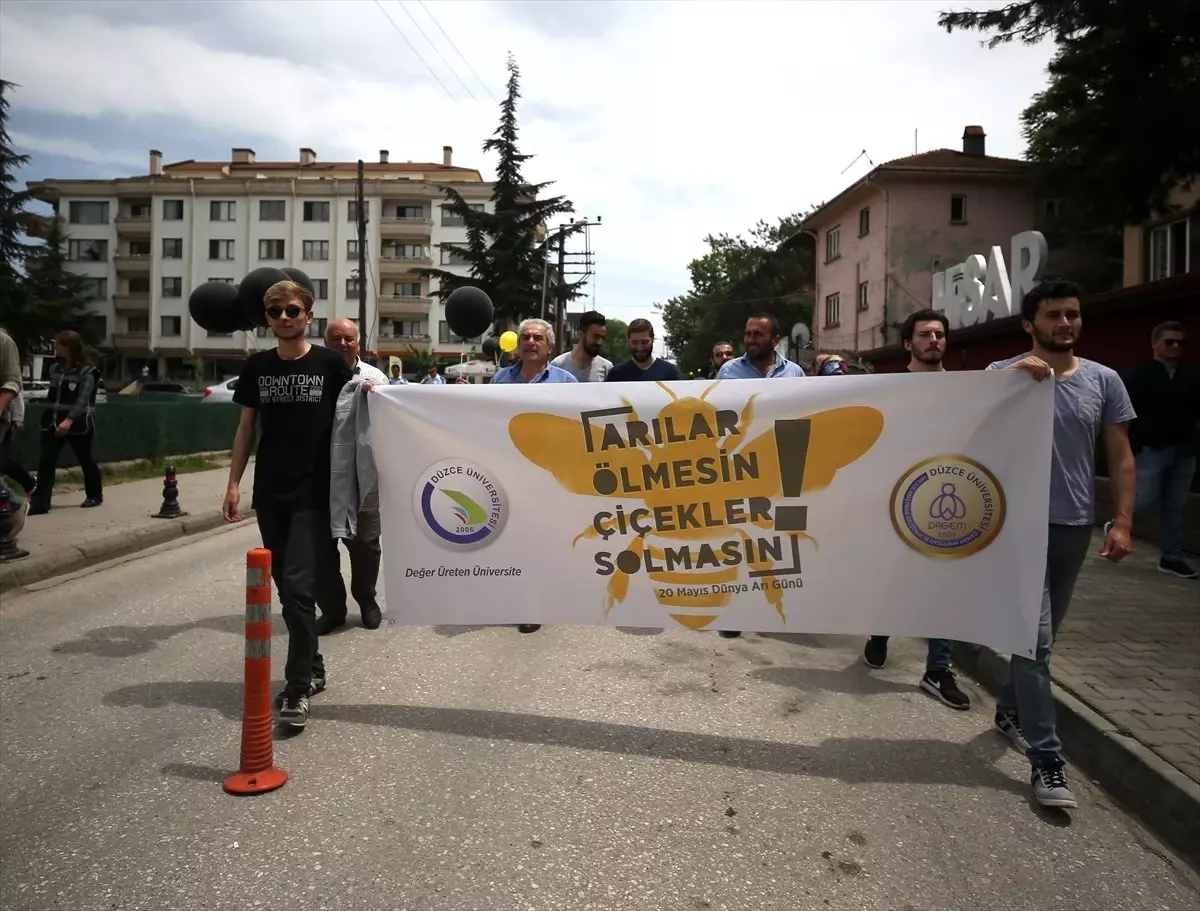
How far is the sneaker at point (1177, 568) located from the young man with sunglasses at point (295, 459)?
23.8 feet

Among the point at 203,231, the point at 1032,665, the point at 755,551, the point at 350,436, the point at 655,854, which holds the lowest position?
the point at 655,854

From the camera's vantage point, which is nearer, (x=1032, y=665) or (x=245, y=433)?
(x=1032, y=665)

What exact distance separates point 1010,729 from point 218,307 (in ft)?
24.1

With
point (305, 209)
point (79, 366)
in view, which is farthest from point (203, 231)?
point (79, 366)

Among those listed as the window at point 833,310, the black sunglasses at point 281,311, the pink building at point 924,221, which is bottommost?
the black sunglasses at point 281,311

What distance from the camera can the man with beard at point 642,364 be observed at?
7480mm

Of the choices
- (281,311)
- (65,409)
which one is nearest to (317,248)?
(65,409)

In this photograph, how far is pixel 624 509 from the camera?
15.2 ft

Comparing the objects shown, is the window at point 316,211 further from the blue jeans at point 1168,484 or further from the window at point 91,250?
the blue jeans at point 1168,484

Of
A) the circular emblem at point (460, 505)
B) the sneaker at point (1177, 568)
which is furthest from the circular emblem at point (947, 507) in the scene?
the sneaker at point (1177, 568)

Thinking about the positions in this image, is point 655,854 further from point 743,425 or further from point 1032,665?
point 743,425

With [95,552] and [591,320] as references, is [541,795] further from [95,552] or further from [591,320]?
[95,552]

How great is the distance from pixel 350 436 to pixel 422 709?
4.75ft

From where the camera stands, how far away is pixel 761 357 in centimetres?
606
